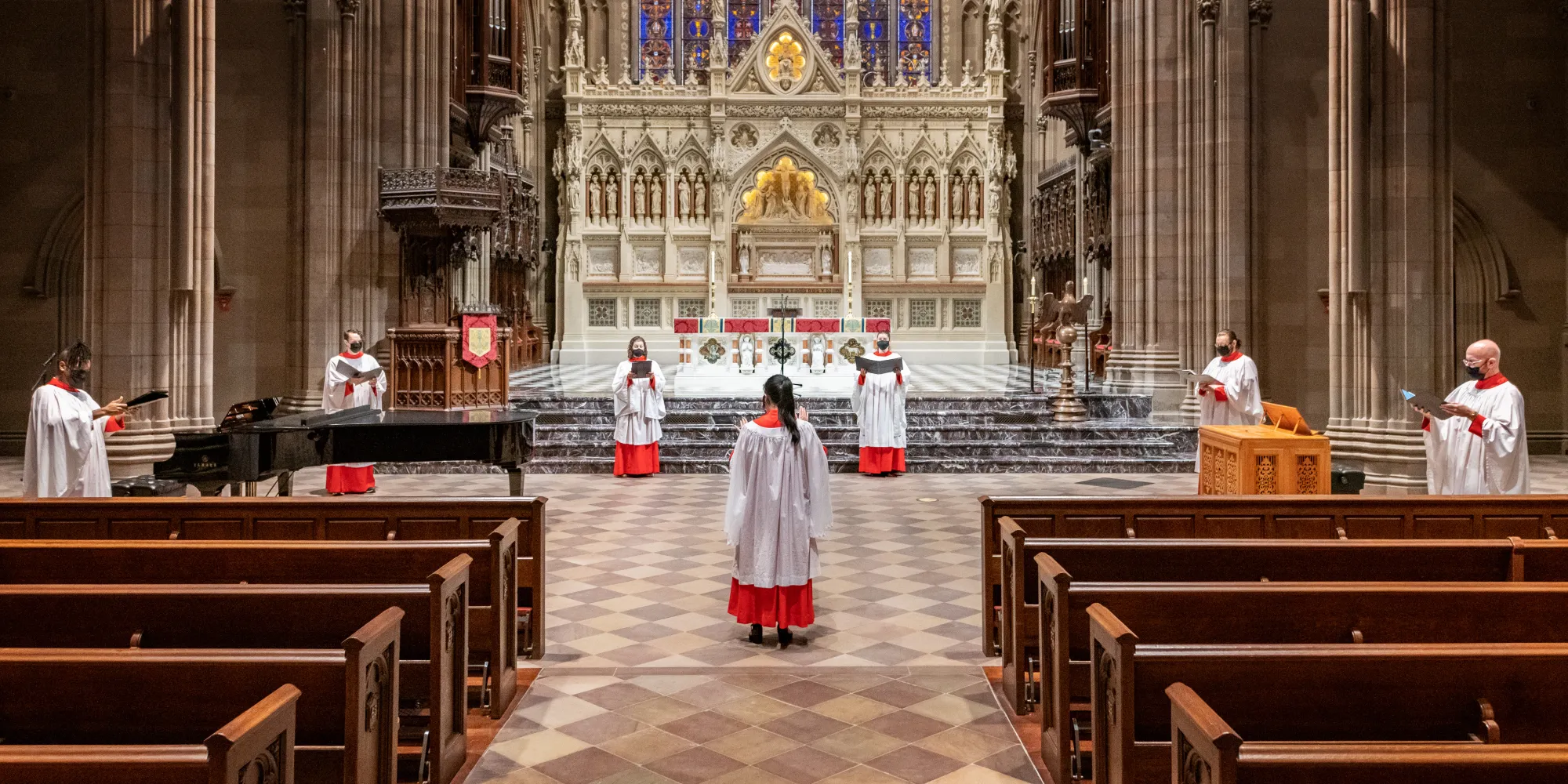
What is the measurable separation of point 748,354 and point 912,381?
12.5 ft

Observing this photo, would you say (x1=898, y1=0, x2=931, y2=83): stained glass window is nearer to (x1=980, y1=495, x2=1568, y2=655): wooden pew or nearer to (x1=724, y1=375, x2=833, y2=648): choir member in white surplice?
(x1=724, y1=375, x2=833, y2=648): choir member in white surplice

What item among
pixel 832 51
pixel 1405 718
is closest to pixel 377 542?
pixel 1405 718

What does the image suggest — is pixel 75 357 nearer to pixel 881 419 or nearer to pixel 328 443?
pixel 328 443

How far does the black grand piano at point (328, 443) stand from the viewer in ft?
24.5

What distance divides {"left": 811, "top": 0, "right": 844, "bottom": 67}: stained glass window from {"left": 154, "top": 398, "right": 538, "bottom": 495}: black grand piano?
21.5m

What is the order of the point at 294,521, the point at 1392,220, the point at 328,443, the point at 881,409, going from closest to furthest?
the point at 294,521 → the point at 328,443 → the point at 1392,220 → the point at 881,409

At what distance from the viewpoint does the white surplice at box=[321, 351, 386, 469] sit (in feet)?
36.0

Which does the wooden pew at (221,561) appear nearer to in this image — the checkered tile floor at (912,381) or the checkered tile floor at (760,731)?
the checkered tile floor at (760,731)

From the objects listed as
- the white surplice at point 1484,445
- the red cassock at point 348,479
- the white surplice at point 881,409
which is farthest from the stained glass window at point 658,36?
the white surplice at point 1484,445

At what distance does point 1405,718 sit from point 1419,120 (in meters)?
9.13

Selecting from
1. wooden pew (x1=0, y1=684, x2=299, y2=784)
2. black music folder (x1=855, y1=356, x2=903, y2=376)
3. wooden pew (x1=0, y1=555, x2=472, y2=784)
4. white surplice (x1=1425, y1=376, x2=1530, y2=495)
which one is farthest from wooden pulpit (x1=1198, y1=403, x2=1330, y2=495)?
wooden pew (x1=0, y1=684, x2=299, y2=784)

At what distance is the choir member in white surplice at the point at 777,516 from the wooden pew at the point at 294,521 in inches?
45.2

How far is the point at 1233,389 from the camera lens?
425 inches

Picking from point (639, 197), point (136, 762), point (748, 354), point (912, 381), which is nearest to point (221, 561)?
point (136, 762)
